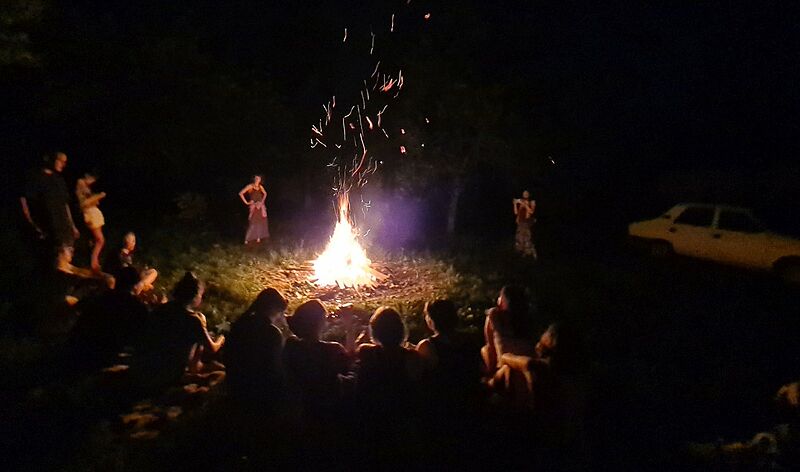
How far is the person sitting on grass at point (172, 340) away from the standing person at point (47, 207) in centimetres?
308

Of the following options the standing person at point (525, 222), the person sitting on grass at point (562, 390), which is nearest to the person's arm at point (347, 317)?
the person sitting on grass at point (562, 390)

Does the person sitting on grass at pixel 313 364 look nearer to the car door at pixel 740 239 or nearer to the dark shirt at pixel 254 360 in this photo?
the dark shirt at pixel 254 360

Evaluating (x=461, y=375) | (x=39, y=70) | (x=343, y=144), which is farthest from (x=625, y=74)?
(x=461, y=375)

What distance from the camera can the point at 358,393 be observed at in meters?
4.81

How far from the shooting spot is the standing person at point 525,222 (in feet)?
44.5

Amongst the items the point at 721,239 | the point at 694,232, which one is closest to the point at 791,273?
the point at 721,239

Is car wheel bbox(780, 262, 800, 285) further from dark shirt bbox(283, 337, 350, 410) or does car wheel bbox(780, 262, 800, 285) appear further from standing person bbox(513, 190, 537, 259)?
dark shirt bbox(283, 337, 350, 410)

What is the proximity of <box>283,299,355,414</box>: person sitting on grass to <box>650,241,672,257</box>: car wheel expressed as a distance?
1082cm

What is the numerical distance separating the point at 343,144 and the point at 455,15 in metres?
6.05

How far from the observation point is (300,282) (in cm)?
1047

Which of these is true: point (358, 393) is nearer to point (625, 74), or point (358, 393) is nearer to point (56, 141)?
point (56, 141)

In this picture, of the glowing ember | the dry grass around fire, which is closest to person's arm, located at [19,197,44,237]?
the dry grass around fire

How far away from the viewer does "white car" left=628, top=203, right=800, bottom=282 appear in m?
11.8

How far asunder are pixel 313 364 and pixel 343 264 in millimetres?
6225
